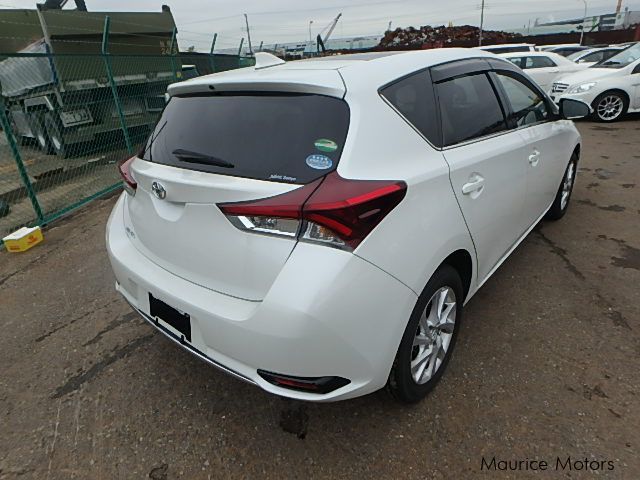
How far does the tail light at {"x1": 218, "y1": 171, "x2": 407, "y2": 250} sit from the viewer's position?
1.48 m

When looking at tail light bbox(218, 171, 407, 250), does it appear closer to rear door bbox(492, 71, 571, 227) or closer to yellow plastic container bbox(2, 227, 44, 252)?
rear door bbox(492, 71, 571, 227)

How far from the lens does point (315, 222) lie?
1.49 metres

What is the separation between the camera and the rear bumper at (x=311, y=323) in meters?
1.46

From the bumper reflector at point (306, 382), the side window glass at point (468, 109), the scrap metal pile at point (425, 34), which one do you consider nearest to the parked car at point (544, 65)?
the side window glass at point (468, 109)

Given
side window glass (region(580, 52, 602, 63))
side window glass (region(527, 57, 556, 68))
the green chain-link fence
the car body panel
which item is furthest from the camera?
side window glass (region(580, 52, 602, 63))

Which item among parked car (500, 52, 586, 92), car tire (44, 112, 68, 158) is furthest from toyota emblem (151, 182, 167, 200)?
parked car (500, 52, 586, 92)

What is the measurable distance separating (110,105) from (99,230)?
335 cm

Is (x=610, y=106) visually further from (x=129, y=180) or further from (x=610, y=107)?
(x=129, y=180)

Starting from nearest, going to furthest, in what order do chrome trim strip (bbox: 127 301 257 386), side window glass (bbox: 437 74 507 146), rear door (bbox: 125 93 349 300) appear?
1. rear door (bbox: 125 93 349 300)
2. chrome trim strip (bbox: 127 301 257 386)
3. side window glass (bbox: 437 74 507 146)

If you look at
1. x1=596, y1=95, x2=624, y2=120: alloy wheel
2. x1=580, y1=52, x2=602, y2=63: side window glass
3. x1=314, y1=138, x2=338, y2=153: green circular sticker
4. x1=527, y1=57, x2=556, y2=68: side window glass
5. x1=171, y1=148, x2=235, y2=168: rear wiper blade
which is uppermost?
x1=314, y1=138, x2=338, y2=153: green circular sticker

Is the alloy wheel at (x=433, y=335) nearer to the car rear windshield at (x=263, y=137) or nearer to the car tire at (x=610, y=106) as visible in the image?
the car rear windshield at (x=263, y=137)

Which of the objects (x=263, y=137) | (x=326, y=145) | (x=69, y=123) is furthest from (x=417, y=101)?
(x=69, y=123)

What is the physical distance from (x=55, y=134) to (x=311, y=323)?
23.9 feet
